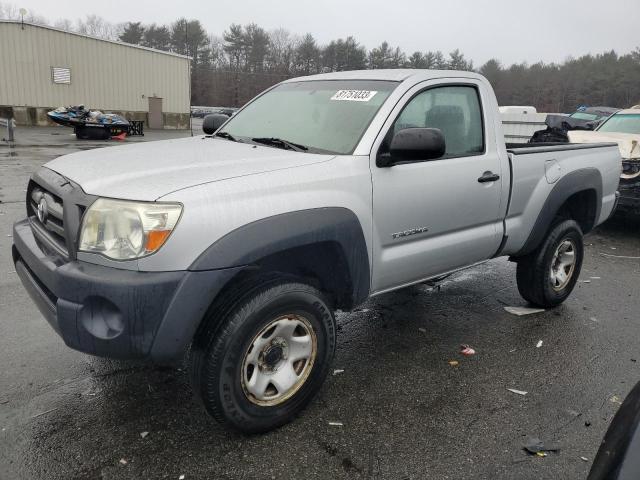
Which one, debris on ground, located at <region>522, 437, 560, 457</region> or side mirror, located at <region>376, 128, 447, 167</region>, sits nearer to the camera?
debris on ground, located at <region>522, 437, 560, 457</region>

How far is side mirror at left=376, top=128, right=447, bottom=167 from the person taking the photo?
2918 mm

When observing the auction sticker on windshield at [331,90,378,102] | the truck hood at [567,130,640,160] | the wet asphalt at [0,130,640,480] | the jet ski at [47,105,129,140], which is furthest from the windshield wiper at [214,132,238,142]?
the jet ski at [47,105,129,140]

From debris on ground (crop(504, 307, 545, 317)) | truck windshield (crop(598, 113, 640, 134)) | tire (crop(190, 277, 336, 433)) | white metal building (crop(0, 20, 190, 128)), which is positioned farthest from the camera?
white metal building (crop(0, 20, 190, 128))

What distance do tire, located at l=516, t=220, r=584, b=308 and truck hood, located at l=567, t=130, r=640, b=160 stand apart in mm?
3300

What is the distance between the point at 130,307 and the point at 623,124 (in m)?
9.90

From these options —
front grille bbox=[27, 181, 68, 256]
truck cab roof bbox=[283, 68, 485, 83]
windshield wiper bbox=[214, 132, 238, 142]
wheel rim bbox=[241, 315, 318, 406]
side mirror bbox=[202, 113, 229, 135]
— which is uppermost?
truck cab roof bbox=[283, 68, 485, 83]

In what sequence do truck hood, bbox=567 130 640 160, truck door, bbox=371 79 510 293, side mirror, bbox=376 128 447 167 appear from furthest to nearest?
truck hood, bbox=567 130 640 160
truck door, bbox=371 79 510 293
side mirror, bbox=376 128 447 167

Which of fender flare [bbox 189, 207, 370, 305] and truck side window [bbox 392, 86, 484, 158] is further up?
truck side window [bbox 392, 86, 484, 158]

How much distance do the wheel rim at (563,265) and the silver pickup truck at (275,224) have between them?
0.67 meters

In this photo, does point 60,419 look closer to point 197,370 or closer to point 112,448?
point 112,448

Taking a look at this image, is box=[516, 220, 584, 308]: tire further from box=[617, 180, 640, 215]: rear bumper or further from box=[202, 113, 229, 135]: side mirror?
box=[617, 180, 640, 215]: rear bumper

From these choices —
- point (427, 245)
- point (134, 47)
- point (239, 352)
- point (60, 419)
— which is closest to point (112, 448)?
point (60, 419)

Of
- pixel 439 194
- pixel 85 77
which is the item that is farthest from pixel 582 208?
pixel 85 77

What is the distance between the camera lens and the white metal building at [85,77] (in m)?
25.6
